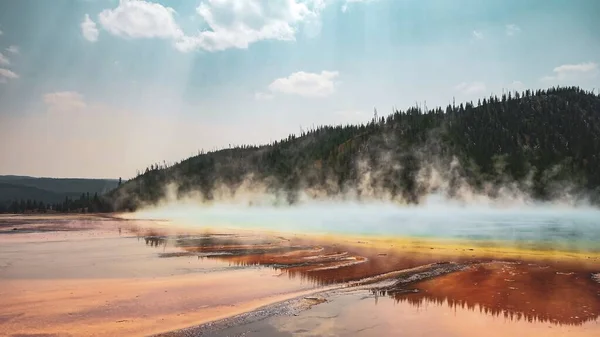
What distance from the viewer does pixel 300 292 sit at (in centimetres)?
1416

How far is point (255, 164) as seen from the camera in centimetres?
13750

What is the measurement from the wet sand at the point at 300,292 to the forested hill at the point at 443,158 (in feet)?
232

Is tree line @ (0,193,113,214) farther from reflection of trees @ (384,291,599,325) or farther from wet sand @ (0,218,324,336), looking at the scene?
reflection of trees @ (384,291,599,325)

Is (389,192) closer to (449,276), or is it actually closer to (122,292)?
(449,276)

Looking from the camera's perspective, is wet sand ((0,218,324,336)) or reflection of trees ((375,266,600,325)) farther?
reflection of trees ((375,266,600,325))

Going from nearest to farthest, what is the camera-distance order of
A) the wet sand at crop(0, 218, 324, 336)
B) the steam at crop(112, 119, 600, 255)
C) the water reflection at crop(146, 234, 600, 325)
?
the wet sand at crop(0, 218, 324, 336) → the water reflection at crop(146, 234, 600, 325) → the steam at crop(112, 119, 600, 255)

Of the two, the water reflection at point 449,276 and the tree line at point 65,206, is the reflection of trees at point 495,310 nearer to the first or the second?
the water reflection at point 449,276

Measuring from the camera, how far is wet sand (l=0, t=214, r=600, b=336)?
1045 cm

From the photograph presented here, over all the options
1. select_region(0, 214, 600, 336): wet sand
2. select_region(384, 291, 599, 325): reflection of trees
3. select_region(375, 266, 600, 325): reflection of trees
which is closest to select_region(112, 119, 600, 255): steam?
select_region(0, 214, 600, 336): wet sand

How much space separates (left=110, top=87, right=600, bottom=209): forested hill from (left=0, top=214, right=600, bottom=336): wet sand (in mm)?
70576

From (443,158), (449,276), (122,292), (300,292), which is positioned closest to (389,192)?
(443,158)

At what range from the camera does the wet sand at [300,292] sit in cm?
1045

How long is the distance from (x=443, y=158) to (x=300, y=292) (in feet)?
307

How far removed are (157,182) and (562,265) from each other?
13957 centimetres
